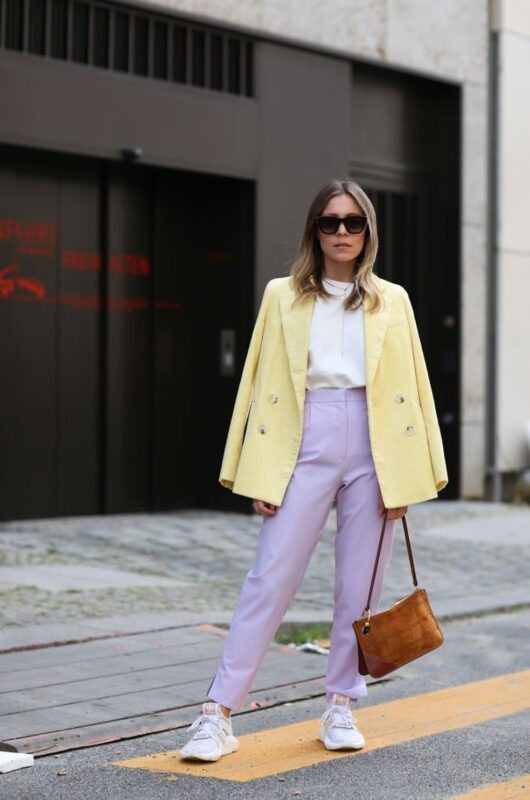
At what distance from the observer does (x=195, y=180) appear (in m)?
12.6

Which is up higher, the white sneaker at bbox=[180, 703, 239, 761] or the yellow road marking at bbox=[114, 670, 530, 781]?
the white sneaker at bbox=[180, 703, 239, 761]

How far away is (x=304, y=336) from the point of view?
4938mm

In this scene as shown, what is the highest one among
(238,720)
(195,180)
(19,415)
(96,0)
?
(96,0)

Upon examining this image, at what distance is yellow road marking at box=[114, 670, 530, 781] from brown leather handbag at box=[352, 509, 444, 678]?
17.2 inches

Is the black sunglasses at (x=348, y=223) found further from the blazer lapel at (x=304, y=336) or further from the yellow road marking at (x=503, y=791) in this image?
the yellow road marking at (x=503, y=791)

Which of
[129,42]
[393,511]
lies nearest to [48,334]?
[129,42]

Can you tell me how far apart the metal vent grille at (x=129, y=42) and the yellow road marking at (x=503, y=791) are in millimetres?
7573

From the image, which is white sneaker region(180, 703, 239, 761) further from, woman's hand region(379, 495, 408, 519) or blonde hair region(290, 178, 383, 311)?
blonde hair region(290, 178, 383, 311)

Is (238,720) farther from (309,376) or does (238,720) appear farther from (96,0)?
(96,0)

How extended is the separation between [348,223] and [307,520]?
1.02 m

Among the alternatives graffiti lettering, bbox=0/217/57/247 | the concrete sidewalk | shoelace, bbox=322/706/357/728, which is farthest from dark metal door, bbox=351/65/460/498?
shoelace, bbox=322/706/357/728

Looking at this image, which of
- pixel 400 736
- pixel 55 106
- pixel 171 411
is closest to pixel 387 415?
pixel 400 736

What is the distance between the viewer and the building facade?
1130cm

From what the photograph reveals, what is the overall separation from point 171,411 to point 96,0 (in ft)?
11.3
